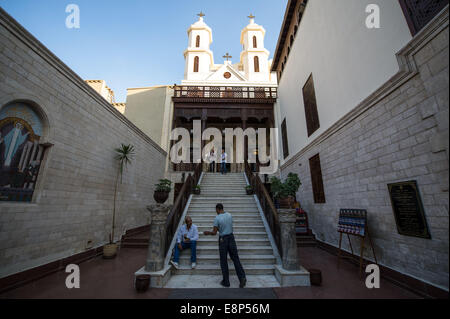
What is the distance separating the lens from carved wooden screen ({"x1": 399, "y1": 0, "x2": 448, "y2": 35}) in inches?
124


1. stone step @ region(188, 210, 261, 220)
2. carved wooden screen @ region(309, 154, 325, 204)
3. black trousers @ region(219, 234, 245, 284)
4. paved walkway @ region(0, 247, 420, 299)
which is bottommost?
paved walkway @ region(0, 247, 420, 299)

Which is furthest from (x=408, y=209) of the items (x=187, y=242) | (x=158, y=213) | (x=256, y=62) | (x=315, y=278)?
(x=256, y=62)

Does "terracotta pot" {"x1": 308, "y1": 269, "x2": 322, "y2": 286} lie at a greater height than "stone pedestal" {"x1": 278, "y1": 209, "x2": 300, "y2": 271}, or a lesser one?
lesser

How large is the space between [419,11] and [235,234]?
615 centimetres

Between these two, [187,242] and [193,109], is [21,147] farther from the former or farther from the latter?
[193,109]

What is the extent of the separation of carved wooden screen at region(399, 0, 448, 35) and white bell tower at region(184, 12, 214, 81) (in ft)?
57.9

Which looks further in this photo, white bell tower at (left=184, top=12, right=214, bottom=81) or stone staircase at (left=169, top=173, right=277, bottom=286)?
white bell tower at (left=184, top=12, right=214, bottom=81)

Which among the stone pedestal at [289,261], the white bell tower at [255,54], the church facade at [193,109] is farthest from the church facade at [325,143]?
the white bell tower at [255,54]

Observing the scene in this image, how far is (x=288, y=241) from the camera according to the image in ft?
12.7

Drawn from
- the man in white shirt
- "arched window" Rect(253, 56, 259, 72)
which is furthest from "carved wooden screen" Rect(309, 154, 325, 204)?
"arched window" Rect(253, 56, 259, 72)

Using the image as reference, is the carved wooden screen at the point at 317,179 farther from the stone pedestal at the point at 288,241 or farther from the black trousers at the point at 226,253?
the black trousers at the point at 226,253

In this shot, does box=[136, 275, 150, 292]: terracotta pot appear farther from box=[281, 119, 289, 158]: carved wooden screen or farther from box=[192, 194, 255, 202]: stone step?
box=[281, 119, 289, 158]: carved wooden screen
